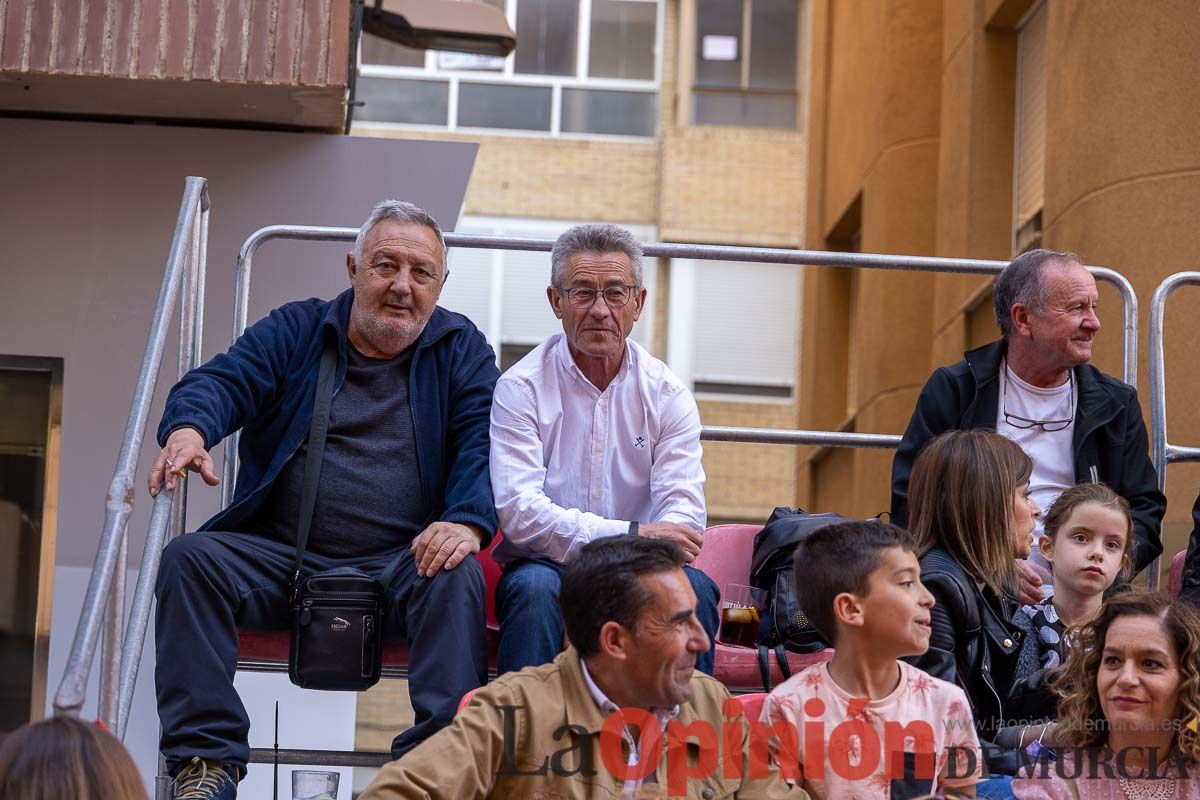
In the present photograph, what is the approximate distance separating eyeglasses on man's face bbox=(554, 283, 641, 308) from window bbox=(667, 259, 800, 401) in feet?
50.5

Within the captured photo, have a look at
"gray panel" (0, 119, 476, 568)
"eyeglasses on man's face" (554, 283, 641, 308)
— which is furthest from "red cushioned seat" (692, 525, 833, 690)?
"gray panel" (0, 119, 476, 568)

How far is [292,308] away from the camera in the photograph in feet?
16.8

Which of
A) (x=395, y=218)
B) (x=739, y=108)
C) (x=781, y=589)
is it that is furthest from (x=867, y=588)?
(x=739, y=108)

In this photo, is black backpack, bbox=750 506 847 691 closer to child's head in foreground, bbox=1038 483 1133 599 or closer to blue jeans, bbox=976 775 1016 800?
child's head in foreground, bbox=1038 483 1133 599

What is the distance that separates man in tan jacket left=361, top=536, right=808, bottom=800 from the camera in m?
3.44

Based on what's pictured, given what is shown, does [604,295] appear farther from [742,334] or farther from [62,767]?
[742,334]

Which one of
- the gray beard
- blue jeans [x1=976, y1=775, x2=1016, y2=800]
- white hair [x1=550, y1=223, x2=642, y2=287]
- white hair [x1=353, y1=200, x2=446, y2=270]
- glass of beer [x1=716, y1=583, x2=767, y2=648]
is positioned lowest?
blue jeans [x1=976, y1=775, x2=1016, y2=800]

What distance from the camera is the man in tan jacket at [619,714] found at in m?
3.44

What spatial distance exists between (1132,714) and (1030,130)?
7.43 m

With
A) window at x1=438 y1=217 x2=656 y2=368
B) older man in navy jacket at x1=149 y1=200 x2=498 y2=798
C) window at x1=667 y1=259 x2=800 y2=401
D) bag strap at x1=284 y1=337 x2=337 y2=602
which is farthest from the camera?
window at x1=438 y1=217 x2=656 y2=368

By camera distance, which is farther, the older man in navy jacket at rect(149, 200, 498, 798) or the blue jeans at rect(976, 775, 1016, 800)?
the older man in navy jacket at rect(149, 200, 498, 798)

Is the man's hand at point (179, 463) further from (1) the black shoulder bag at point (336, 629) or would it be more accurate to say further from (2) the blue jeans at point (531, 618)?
(2) the blue jeans at point (531, 618)

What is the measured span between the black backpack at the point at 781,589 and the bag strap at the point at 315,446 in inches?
50.5

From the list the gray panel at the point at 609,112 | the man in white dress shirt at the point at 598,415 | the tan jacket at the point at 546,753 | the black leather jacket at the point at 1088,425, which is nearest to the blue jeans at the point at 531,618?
the man in white dress shirt at the point at 598,415
